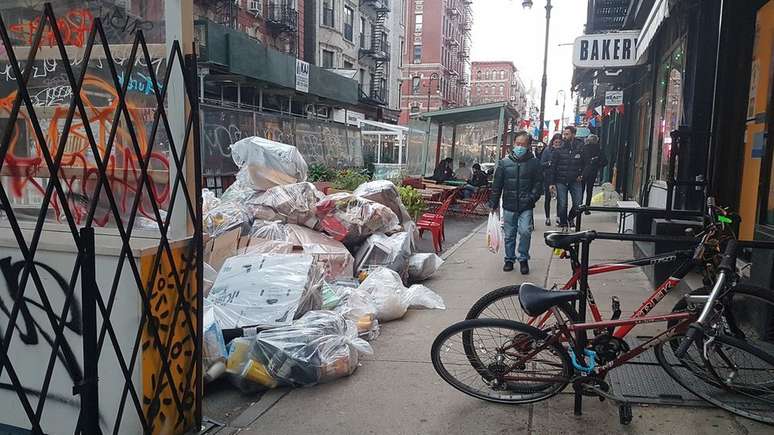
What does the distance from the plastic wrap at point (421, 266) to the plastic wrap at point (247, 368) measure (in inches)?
128

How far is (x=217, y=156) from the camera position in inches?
435

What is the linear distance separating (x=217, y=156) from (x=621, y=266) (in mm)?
9177

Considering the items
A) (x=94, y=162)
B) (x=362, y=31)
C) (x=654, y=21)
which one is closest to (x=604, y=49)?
(x=654, y=21)

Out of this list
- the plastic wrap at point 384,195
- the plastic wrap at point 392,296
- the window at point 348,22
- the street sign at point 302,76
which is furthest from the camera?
the window at point 348,22

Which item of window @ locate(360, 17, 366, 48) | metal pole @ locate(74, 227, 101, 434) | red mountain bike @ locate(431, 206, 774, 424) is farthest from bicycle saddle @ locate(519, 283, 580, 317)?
window @ locate(360, 17, 366, 48)

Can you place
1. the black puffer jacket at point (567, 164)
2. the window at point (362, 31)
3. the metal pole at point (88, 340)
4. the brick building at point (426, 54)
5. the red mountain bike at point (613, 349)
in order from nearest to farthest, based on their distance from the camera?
the metal pole at point (88, 340) → the red mountain bike at point (613, 349) → the black puffer jacket at point (567, 164) → the window at point (362, 31) → the brick building at point (426, 54)

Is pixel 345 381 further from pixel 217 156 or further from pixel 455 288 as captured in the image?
pixel 217 156

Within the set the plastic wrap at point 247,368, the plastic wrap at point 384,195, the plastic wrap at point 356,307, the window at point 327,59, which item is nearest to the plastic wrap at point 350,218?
the plastic wrap at point 384,195

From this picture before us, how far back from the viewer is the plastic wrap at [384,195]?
7340mm

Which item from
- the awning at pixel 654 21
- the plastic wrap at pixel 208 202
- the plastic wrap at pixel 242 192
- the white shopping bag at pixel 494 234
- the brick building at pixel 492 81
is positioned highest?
the brick building at pixel 492 81

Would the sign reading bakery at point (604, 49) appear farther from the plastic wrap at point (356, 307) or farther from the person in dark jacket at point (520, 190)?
the plastic wrap at point (356, 307)

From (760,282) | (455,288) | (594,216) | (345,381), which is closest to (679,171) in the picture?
(760,282)

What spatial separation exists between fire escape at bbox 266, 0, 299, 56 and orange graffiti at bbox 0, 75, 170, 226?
81.9 feet

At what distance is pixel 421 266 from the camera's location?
22.4 feet
